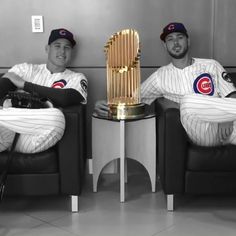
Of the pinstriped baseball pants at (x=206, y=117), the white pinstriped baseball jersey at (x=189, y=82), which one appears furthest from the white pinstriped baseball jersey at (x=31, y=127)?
the white pinstriped baseball jersey at (x=189, y=82)

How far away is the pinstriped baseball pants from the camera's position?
7.49 ft

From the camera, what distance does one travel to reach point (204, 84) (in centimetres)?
298

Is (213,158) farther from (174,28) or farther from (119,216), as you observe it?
(174,28)

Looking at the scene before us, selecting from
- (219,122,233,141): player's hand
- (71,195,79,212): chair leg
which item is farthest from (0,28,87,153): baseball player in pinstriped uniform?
(219,122,233,141): player's hand

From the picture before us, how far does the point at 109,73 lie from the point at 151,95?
41 centimetres

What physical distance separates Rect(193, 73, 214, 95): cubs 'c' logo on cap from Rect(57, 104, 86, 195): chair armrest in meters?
0.92

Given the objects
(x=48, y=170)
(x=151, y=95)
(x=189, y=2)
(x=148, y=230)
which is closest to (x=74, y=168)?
(x=48, y=170)

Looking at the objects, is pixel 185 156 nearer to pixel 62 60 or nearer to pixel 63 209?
pixel 63 209

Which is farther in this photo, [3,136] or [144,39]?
[144,39]

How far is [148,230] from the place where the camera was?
237 centimetres

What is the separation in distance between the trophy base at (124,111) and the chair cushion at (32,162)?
19.6 inches

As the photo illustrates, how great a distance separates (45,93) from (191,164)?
39.5 inches

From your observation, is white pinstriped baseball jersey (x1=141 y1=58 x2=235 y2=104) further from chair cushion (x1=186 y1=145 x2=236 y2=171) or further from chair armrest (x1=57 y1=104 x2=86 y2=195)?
chair armrest (x1=57 y1=104 x2=86 y2=195)

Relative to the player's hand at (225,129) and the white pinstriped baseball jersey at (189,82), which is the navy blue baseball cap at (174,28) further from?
the player's hand at (225,129)
